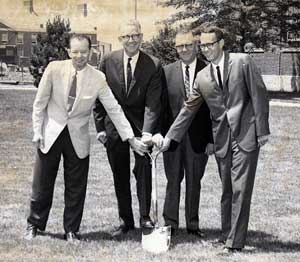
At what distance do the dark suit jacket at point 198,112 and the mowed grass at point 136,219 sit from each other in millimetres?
946

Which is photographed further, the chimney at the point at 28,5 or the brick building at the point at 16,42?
the chimney at the point at 28,5

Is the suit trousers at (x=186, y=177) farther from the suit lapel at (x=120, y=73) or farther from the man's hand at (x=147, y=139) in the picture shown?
the suit lapel at (x=120, y=73)

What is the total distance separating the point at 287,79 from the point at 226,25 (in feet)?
25.6

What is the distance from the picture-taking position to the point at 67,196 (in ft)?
21.4

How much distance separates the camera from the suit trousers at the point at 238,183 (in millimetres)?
5977

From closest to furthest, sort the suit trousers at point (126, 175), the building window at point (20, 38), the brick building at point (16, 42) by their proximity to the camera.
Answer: the suit trousers at point (126, 175) < the brick building at point (16, 42) < the building window at point (20, 38)

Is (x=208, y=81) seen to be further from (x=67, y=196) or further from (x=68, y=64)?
(x=67, y=196)

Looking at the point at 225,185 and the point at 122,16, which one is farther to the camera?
the point at 122,16

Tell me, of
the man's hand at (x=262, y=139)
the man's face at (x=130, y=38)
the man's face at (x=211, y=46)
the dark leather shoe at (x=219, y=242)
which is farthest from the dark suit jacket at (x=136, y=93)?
the dark leather shoe at (x=219, y=242)

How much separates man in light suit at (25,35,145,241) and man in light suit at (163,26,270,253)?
32.5 inches

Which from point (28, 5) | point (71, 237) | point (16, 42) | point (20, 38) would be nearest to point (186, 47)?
point (71, 237)

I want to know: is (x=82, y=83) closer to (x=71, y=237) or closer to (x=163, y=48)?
(x=71, y=237)

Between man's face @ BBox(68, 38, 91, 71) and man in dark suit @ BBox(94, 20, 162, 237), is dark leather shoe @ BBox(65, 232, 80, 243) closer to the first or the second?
man in dark suit @ BBox(94, 20, 162, 237)

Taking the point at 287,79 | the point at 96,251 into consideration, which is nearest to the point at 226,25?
the point at 287,79
